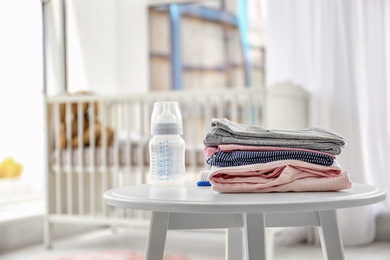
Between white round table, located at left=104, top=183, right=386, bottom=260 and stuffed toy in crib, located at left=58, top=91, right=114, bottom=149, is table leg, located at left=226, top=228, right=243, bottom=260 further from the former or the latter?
stuffed toy in crib, located at left=58, top=91, right=114, bottom=149

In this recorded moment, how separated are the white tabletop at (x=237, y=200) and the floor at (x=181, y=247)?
1.58 m

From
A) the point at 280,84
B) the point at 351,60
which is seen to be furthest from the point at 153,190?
the point at 351,60

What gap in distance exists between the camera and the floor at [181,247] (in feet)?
8.39

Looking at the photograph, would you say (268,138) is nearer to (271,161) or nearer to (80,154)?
(271,161)

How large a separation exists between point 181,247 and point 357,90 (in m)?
1.13

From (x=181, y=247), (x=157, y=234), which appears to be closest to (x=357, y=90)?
(x=181, y=247)

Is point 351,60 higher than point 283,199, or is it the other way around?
point 351,60

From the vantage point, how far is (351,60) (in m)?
2.78

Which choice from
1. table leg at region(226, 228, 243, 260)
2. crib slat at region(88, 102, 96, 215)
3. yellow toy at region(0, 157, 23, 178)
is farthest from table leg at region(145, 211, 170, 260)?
yellow toy at region(0, 157, 23, 178)

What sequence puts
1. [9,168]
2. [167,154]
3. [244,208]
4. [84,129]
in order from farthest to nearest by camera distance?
1. [9,168]
2. [84,129]
3. [167,154]
4. [244,208]

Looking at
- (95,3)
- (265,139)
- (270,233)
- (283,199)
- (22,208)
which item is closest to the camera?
Result: (283,199)

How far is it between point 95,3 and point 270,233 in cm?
204

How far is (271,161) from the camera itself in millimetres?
1001

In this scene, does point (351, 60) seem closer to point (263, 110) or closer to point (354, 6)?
point (354, 6)
